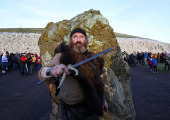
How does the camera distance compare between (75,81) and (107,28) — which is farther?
(107,28)

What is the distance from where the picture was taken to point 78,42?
2.10m

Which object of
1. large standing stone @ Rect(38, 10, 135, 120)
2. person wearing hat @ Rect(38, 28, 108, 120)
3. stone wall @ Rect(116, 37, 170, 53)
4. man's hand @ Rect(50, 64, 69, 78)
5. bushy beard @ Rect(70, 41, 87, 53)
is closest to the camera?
man's hand @ Rect(50, 64, 69, 78)

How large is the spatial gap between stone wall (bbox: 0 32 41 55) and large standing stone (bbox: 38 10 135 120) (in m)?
36.7

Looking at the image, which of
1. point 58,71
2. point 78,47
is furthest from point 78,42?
point 58,71

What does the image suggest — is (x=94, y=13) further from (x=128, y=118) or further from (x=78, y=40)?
(x=128, y=118)

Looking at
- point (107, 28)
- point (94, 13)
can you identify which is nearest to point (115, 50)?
point (107, 28)

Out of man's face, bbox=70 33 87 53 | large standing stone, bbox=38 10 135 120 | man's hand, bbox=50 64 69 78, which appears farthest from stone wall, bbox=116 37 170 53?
man's hand, bbox=50 64 69 78

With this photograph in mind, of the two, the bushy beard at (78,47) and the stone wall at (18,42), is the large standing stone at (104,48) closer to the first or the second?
the bushy beard at (78,47)

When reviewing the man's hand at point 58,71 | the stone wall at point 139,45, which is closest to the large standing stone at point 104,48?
the man's hand at point 58,71

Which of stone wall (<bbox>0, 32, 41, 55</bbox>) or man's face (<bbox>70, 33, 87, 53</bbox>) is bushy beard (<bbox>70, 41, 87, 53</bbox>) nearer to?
man's face (<bbox>70, 33, 87, 53</bbox>)

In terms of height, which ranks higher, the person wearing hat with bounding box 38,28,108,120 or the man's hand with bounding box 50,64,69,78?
the man's hand with bounding box 50,64,69,78

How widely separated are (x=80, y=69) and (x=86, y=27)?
2.00 m

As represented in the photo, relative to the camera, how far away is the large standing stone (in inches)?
120

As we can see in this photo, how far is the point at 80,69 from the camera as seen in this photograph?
5.86 feet
